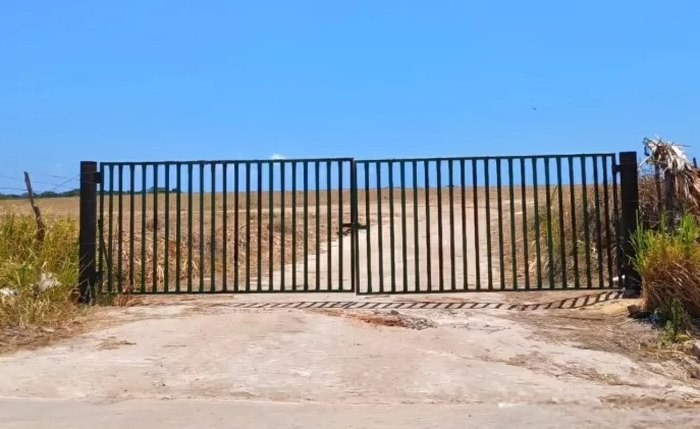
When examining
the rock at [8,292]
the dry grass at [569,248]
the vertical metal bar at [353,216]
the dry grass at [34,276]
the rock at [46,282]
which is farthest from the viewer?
the dry grass at [569,248]

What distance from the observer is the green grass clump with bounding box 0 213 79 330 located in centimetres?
760

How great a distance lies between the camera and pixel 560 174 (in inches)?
358

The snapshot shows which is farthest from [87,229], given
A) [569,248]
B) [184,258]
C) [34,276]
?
[569,248]

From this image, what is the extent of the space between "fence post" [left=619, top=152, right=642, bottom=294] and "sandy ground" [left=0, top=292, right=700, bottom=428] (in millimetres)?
890

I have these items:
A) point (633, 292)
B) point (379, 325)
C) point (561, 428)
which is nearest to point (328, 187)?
point (379, 325)

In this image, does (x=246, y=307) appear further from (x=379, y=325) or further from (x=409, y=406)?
(x=409, y=406)

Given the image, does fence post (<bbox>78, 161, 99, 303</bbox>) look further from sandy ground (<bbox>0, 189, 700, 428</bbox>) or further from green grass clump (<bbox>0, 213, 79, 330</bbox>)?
sandy ground (<bbox>0, 189, 700, 428</bbox>)

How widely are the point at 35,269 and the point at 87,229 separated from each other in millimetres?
1025

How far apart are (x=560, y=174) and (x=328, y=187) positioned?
127 inches

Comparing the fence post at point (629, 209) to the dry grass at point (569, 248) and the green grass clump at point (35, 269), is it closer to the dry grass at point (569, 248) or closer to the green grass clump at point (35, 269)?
the dry grass at point (569, 248)

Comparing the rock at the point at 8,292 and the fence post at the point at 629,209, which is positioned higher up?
the fence post at the point at 629,209

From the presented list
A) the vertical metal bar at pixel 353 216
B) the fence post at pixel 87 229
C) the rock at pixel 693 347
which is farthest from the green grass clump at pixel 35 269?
the rock at pixel 693 347

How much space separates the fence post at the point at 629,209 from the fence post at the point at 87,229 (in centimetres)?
737

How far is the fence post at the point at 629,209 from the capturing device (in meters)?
9.02
